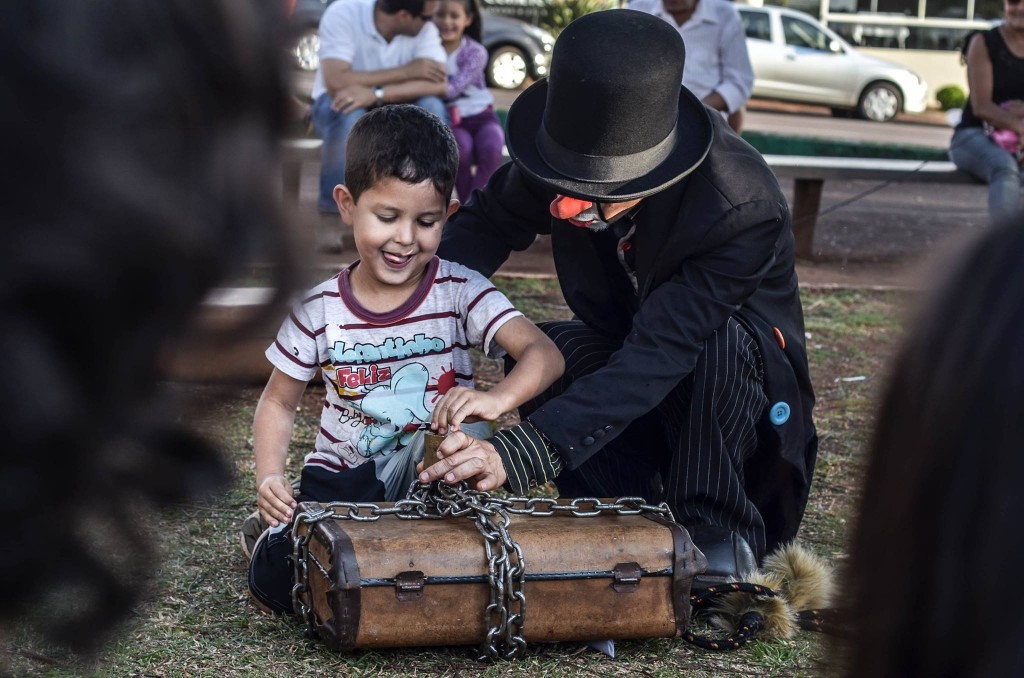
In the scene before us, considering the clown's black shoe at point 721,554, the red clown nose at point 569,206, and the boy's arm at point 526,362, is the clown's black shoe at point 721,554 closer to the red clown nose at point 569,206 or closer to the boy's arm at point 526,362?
the boy's arm at point 526,362

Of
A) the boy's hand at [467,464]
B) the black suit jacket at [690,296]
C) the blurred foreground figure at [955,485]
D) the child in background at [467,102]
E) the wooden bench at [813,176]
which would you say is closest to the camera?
the blurred foreground figure at [955,485]

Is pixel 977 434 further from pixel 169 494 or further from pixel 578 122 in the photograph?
pixel 578 122

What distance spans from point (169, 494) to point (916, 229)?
10.0m

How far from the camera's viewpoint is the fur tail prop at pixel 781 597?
2900mm

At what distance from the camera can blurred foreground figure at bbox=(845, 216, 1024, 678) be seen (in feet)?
2.89

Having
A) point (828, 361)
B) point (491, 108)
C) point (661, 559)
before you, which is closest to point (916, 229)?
point (491, 108)

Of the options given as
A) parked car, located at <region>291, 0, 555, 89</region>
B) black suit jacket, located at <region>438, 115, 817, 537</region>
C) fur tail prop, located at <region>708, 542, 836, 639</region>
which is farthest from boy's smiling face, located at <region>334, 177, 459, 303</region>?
parked car, located at <region>291, 0, 555, 89</region>

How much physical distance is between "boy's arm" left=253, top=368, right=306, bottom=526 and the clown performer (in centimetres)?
36

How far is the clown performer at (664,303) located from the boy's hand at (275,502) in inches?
13.4

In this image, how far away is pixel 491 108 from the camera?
762 cm

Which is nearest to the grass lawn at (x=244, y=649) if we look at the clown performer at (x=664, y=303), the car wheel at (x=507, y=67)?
the clown performer at (x=664, y=303)

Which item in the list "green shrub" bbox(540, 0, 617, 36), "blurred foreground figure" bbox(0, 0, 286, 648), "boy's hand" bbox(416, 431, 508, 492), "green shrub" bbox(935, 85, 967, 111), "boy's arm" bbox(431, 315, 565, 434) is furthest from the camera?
"green shrub" bbox(935, 85, 967, 111)

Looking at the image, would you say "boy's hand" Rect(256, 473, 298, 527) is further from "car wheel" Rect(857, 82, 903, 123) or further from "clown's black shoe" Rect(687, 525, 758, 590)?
"car wheel" Rect(857, 82, 903, 123)

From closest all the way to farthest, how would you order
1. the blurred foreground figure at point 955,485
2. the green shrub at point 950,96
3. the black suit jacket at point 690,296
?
the blurred foreground figure at point 955,485 < the black suit jacket at point 690,296 < the green shrub at point 950,96
